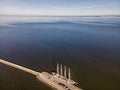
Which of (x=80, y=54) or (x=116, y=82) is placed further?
(x=80, y=54)

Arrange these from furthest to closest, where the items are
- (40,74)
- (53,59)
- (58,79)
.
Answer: (53,59) < (40,74) < (58,79)

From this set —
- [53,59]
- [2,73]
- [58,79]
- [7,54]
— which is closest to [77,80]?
[58,79]

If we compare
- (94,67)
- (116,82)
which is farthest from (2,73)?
(116,82)

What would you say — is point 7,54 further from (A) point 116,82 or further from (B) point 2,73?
(A) point 116,82

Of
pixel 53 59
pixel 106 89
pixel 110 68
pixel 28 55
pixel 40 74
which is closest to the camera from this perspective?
pixel 106 89

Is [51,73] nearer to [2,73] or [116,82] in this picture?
Answer: [2,73]

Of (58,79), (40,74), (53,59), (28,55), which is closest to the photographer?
(58,79)

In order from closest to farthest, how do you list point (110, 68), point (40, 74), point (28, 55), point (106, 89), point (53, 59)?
point (106, 89)
point (40, 74)
point (110, 68)
point (53, 59)
point (28, 55)

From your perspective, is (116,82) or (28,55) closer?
(116,82)
